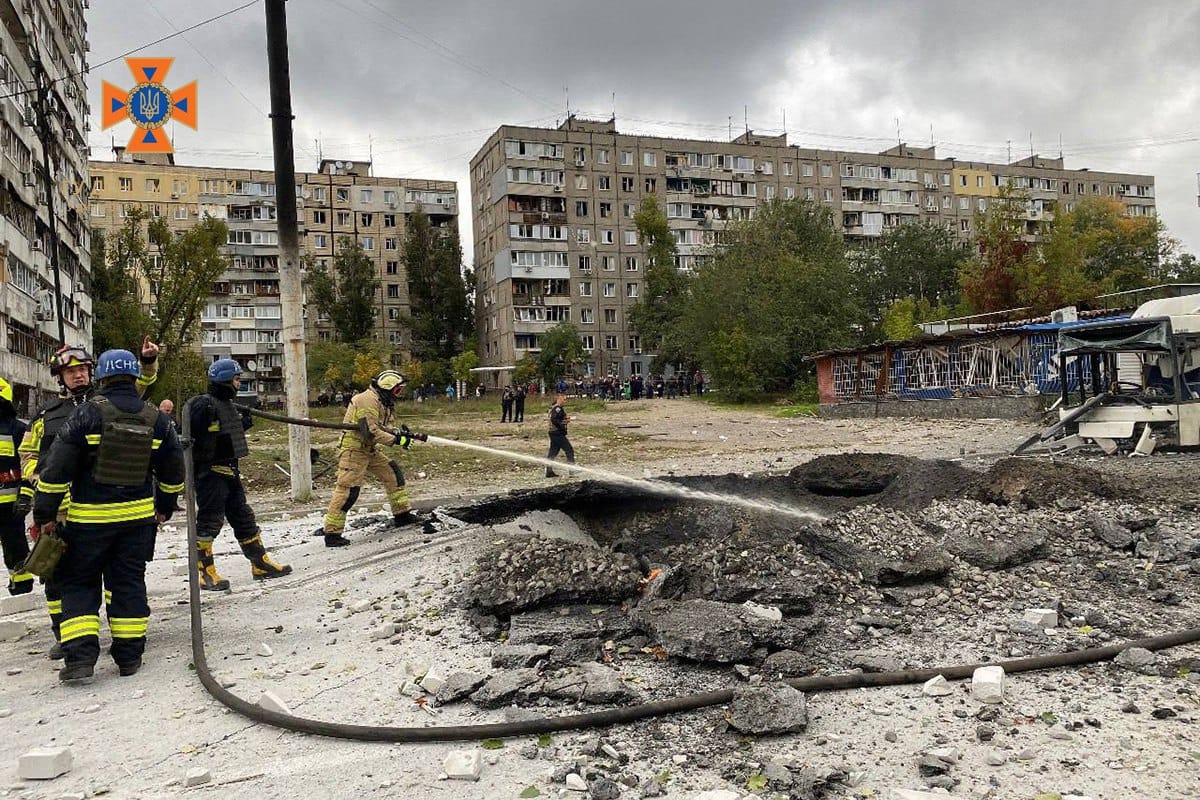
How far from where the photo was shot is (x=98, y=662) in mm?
5746

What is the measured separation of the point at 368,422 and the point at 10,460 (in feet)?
11.0

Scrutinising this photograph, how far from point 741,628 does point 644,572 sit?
1.73m

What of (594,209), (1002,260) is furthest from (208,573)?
(594,209)

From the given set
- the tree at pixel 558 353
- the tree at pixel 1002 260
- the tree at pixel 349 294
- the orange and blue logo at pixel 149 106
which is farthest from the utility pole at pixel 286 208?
the tree at pixel 349 294

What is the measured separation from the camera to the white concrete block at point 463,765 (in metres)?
3.68

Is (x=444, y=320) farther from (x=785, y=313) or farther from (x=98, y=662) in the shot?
(x=98, y=662)

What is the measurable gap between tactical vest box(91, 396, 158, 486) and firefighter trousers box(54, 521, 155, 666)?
1.08 feet

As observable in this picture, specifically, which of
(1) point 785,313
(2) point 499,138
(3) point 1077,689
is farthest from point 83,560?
(2) point 499,138

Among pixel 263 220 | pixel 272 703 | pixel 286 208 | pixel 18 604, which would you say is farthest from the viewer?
pixel 263 220

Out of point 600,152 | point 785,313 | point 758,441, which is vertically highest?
point 600,152

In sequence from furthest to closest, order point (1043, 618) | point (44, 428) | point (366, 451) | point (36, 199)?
point (36, 199), point (366, 451), point (44, 428), point (1043, 618)

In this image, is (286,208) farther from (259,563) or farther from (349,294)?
(349,294)

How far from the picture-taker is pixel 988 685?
424cm

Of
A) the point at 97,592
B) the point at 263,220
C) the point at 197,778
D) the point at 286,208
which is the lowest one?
the point at 197,778
